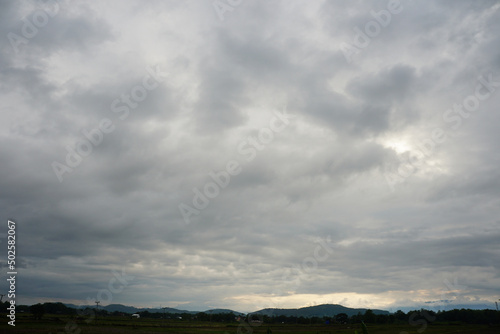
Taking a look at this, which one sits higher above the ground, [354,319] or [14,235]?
[14,235]

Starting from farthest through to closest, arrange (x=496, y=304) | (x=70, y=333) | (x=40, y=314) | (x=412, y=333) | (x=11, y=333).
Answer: (x=496, y=304)
(x=40, y=314)
(x=412, y=333)
(x=70, y=333)
(x=11, y=333)

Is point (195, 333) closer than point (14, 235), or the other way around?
point (14, 235)

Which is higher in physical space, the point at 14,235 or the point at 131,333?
the point at 14,235

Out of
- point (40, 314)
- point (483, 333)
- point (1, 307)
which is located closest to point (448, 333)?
point (483, 333)

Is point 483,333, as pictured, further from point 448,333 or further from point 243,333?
point 243,333

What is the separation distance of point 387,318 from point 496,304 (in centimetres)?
5787

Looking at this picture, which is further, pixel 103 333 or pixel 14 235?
pixel 103 333

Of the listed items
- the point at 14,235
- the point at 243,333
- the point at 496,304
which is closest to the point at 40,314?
the point at 243,333

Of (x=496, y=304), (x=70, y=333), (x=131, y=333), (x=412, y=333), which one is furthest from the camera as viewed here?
(x=496, y=304)

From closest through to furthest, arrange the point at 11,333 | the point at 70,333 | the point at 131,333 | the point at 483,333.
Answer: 1. the point at 11,333
2. the point at 70,333
3. the point at 131,333
4. the point at 483,333

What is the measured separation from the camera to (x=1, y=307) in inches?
7623

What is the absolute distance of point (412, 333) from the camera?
108 m

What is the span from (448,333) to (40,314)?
139 m

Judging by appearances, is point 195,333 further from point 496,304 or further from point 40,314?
point 496,304
